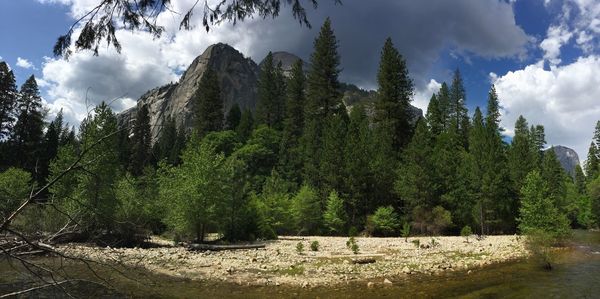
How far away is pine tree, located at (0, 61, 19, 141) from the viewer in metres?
43.2

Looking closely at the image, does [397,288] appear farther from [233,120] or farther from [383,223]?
[233,120]

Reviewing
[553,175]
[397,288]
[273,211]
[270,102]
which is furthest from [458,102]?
[397,288]

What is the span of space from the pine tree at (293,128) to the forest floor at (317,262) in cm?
2508

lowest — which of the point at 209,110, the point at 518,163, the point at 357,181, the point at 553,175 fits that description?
the point at 357,181

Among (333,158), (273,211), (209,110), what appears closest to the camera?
(273,211)

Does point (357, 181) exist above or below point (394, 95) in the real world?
below

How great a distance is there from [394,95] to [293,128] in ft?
49.8

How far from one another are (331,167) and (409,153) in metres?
8.33

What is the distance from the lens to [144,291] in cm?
1362

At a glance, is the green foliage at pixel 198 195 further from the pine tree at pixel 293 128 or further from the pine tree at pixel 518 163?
the pine tree at pixel 518 163

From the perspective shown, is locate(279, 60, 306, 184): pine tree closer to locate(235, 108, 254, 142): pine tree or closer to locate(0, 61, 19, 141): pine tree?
locate(235, 108, 254, 142): pine tree

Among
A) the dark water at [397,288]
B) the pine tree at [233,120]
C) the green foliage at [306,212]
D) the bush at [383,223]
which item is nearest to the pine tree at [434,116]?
the bush at [383,223]

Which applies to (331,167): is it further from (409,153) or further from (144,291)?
(144,291)

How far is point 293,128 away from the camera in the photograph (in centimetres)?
5988
